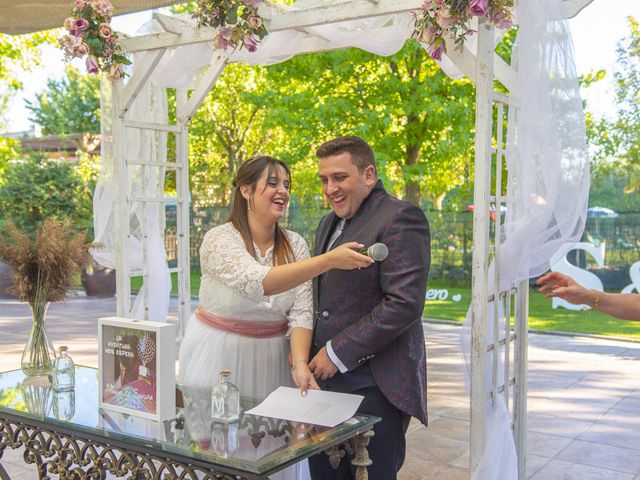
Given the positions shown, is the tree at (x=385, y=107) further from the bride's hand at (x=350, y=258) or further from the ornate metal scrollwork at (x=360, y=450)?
the ornate metal scrollwork at (x=360, y=450)

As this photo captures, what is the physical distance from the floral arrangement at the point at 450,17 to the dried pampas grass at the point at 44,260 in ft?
5.81

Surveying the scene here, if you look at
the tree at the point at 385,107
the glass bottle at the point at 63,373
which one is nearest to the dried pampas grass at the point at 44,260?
the glass bottle at the point at 63,373

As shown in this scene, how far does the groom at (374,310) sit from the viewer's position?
2.52 metres

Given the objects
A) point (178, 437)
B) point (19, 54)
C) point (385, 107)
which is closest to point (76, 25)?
point (178, 437)

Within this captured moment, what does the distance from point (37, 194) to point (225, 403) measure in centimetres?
1426

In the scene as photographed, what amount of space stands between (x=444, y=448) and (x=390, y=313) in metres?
2.52

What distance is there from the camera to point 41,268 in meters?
3.07

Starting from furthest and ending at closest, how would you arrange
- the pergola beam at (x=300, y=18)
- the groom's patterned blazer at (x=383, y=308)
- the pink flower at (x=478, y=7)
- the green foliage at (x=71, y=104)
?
the green foliage at (x=71, y=104) < the pergola beam at (x=300, y=18) < the pink flower at (x=478, y=7) < the groom's patterned blazer at (x=383, y=308)

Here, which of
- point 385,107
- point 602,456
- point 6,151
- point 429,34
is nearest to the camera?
point 429,34

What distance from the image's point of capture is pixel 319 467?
2.79 metres

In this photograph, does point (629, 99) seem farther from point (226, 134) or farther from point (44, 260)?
point (44, 260)

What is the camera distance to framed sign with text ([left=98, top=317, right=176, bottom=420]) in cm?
238

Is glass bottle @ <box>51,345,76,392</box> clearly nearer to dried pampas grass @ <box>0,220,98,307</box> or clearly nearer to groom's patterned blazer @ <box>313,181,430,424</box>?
dried pampas grass @ <box>0,220,98,307</box>

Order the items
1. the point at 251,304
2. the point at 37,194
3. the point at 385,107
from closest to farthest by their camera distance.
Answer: the point at 251,304, the point at 385,107, the point at 37,194
